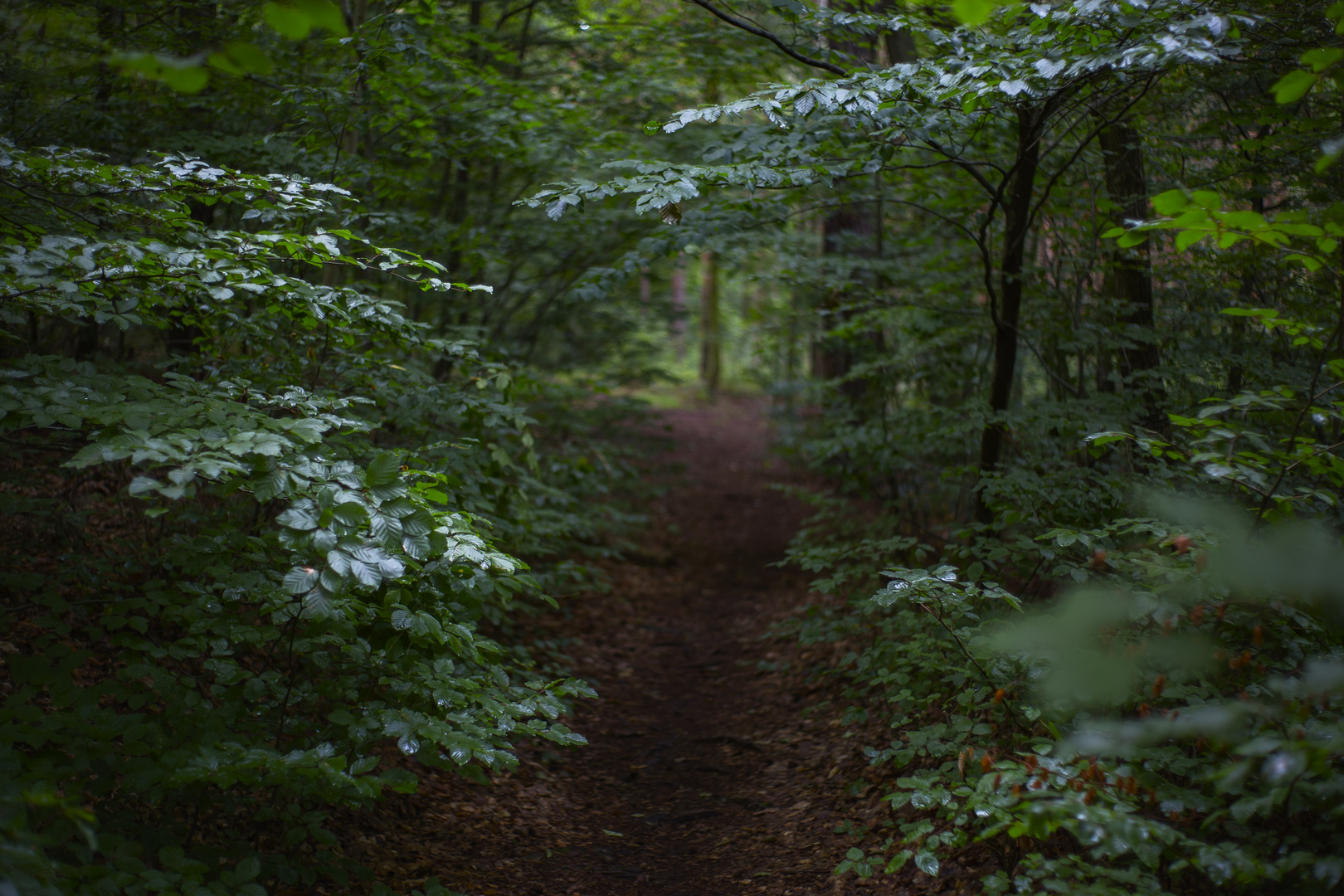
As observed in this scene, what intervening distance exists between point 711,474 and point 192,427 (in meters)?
10.3

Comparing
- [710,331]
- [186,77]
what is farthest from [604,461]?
[710,331]

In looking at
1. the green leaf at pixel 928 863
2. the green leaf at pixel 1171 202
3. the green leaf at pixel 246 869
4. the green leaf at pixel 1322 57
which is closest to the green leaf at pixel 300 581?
the green leaf at pixel 246 869

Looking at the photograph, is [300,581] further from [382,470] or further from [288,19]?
[288,19]

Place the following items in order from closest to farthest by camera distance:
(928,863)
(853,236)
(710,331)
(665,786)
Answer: (928,863), (665,786), (853,236), (710,331)

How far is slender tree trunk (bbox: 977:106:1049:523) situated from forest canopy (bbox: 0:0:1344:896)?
0.06m

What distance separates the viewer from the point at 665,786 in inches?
169

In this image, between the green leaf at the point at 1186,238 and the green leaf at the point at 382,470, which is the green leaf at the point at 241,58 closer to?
the green leaf at the point at 382,470

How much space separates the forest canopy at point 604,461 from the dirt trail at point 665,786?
0.35 metres

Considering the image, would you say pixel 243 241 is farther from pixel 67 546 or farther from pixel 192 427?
pixel 67 546

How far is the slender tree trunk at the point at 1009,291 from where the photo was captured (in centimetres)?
429

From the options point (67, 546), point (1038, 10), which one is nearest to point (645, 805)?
point (67, 546)

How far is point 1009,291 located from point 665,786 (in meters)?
3.86

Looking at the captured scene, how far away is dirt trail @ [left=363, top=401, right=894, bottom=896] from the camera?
3385 millimetres

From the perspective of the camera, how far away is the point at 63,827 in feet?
6.99
